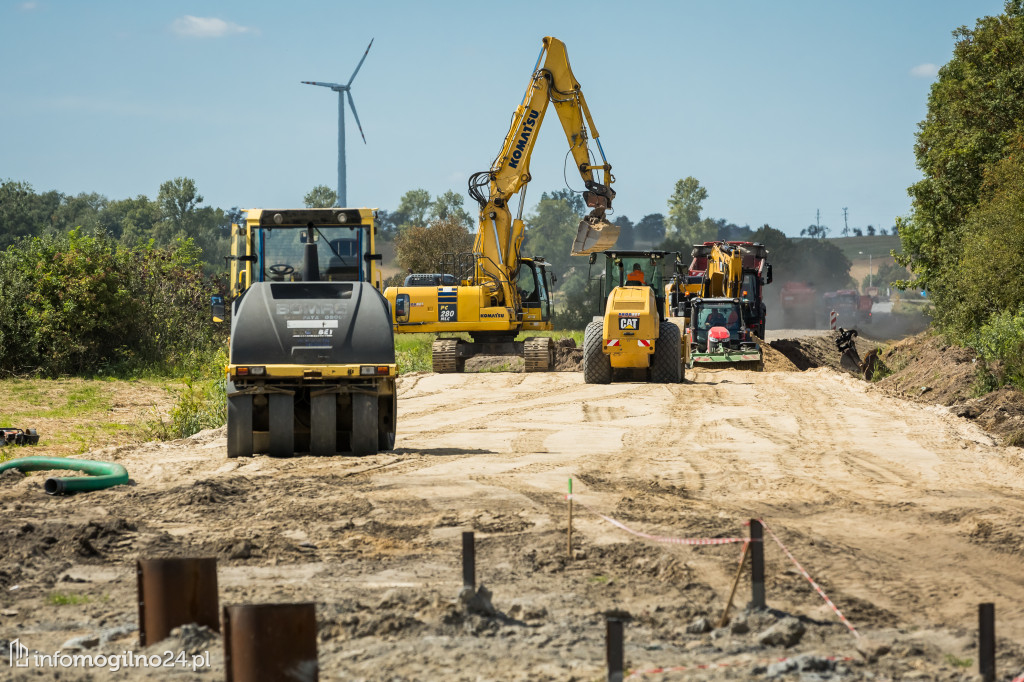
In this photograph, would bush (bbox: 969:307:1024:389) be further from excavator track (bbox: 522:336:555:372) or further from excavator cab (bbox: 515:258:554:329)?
excavator cab (bbox: 515:258:554:329)

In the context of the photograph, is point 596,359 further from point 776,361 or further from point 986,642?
point 986,642

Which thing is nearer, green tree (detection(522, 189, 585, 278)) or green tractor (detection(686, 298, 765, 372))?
green tractor (detection(686, 298, 765, 372))

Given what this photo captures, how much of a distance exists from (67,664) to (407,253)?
53.1 meters

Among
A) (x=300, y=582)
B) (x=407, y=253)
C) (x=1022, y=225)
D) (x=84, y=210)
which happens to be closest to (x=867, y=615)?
(x=300, y=582)

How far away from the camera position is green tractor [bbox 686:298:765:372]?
1129 inches

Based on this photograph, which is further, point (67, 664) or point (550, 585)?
point (550, 585)

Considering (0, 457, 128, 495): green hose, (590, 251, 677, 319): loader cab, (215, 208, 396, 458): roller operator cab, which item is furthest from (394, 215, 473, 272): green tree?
(0, 457, 128, 495): green hose

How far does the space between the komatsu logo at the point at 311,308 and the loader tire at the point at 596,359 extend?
12040 mm

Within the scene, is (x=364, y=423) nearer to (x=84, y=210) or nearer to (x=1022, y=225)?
(x=1022, y=225)

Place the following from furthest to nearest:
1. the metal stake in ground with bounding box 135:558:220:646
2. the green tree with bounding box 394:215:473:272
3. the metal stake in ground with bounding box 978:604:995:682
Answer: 1. the green tree with bounding box 394:215:473:272
2. the metal stake in ground with bounding box 135:558:220:646
3. the metal stake in ground with bounding box 978:604:995:682

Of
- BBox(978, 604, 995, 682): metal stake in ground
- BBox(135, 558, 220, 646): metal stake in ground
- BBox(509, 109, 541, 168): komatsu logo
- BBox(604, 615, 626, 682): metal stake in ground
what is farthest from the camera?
BBox(509, 109, 541, 168): komatsu logo

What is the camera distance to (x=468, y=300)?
2792 cm

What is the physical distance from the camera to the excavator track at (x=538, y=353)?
92.7 ft

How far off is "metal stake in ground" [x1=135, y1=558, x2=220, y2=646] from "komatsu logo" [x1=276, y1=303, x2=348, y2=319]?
6.87 m
